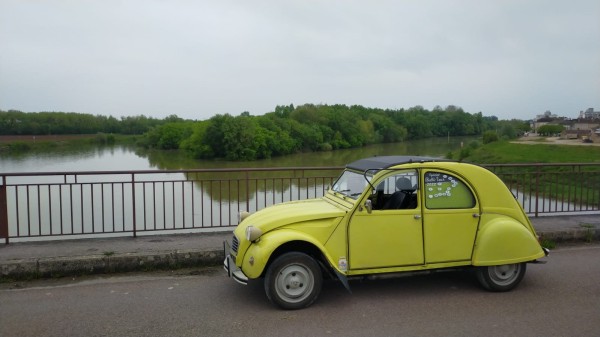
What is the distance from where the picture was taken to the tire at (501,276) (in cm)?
535

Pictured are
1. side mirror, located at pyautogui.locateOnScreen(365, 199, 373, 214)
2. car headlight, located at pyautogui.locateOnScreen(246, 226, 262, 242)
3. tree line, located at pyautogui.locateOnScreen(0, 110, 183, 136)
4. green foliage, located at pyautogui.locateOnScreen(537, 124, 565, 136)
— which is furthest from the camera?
green foliage, located at pyautogui.locateOnScreen(537, 124, 565, 136)

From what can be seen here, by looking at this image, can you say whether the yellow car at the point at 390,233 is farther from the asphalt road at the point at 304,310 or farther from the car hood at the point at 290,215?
the asphalt road at the point at 304,310

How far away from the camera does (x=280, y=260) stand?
4.74 m

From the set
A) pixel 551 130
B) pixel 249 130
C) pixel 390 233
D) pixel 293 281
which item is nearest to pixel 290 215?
pixel 293 281

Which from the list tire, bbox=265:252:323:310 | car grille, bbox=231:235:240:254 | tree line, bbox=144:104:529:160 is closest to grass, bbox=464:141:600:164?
tree line, bbox=144:104:529:160

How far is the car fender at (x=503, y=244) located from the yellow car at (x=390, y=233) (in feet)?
0.04

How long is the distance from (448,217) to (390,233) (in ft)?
2.43

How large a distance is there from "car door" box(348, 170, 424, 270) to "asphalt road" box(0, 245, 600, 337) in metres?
0.46

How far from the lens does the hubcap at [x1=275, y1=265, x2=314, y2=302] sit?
4777 millimetres

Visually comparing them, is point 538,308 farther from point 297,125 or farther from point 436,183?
point 297,125

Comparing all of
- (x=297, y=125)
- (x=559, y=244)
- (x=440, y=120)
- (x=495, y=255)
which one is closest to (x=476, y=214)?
(x=495, y=255)

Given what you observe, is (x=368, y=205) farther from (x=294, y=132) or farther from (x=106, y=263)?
(x=294, y=132)

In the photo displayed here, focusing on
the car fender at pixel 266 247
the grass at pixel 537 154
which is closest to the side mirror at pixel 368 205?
the car fender at pixel 266 247

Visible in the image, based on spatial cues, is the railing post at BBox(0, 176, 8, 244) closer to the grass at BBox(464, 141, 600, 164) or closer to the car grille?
the car grille
